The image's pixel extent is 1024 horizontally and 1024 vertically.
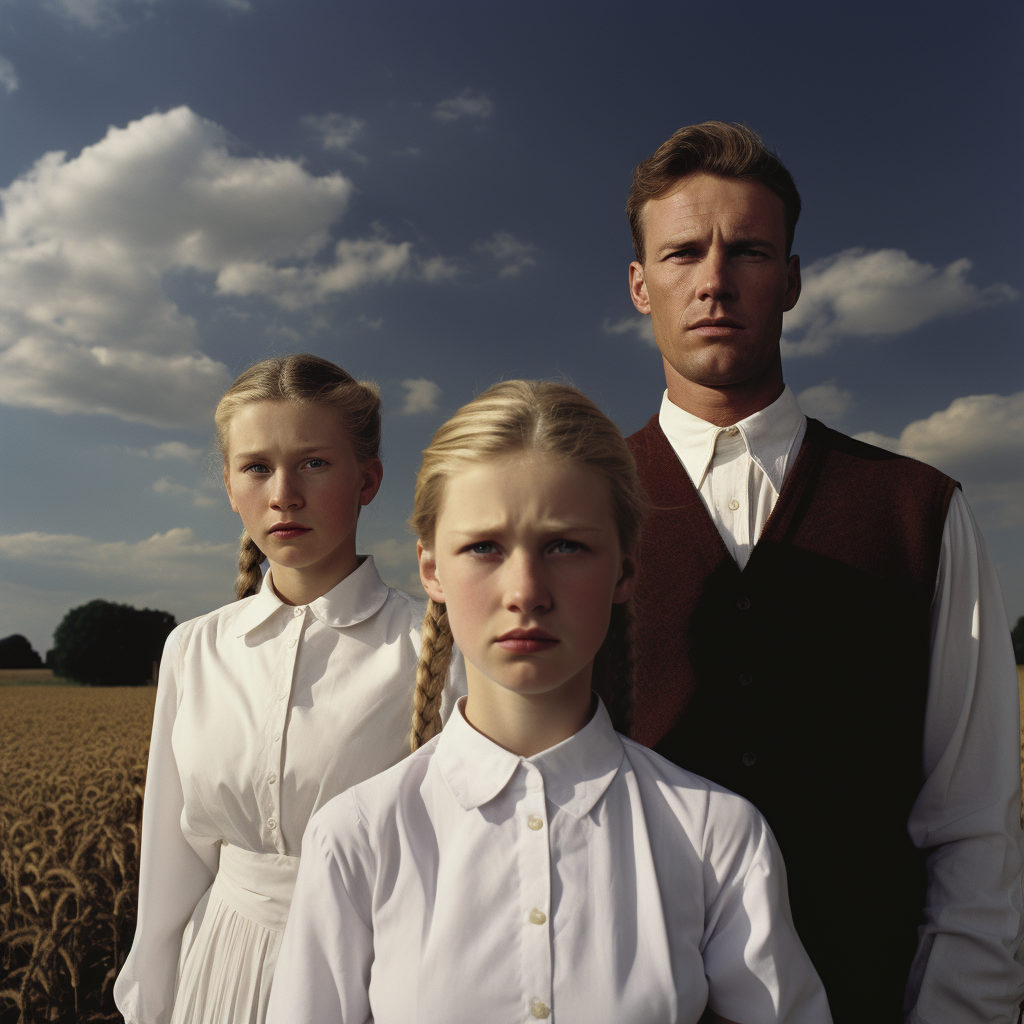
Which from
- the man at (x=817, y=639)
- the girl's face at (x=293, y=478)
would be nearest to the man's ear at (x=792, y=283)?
the man at (x=817, y=639)

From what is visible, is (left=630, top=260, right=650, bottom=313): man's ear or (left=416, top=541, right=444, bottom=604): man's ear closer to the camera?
(left=416, top=541, right=444, bottom=604): man's ear

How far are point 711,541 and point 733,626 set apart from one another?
0.83ft

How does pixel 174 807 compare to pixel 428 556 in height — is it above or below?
below

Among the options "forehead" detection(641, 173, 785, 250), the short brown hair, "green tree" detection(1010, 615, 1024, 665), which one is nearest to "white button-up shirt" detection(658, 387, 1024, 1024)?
"forehead" detection(641, 173, 785, 250)

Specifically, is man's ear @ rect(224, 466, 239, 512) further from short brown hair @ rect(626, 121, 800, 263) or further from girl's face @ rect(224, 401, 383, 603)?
short brown hair @ rect(626, 121, 800, 263)

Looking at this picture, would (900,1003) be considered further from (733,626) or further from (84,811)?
(84,811)

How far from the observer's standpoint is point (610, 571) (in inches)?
64.5

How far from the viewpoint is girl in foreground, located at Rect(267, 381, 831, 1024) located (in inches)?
59.0

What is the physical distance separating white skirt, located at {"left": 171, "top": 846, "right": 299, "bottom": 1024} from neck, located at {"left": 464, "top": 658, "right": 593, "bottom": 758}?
3.20ft

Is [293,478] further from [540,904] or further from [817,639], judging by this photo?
[817,639]

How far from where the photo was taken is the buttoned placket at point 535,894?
148 cm

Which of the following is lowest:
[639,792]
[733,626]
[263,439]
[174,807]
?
[174,807]

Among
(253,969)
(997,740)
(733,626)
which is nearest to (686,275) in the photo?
(733,626)

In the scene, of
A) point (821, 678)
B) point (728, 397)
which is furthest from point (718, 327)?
point (821, 678)
